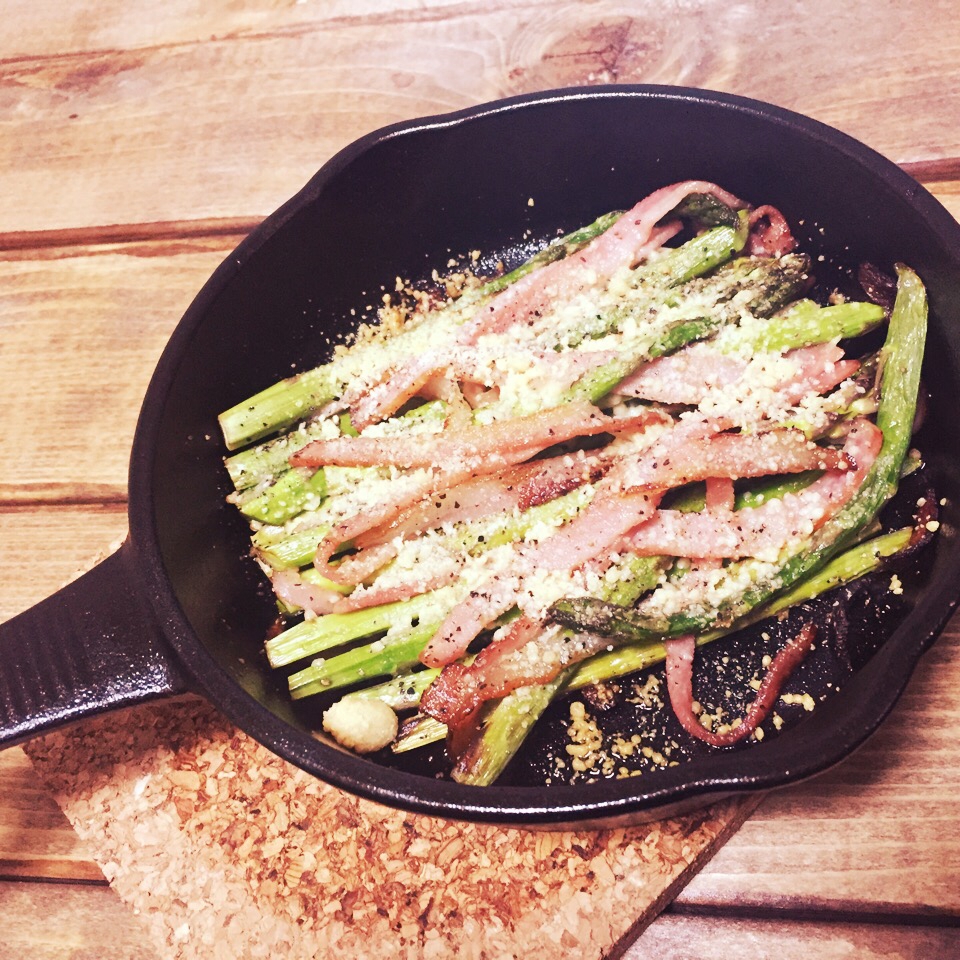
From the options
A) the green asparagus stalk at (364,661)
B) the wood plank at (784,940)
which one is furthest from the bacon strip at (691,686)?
the green asparagus stalk at (364,661)

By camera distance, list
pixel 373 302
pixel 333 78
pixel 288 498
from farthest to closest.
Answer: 1. pixel 333 78
2. pixel 373 302
3. pixel 288 498

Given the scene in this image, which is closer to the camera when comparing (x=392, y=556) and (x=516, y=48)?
Result: (x=392, y=556)

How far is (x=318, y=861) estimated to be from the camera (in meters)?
1.66

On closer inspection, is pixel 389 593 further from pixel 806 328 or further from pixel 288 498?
pixel 806 328

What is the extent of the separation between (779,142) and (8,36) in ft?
9.40

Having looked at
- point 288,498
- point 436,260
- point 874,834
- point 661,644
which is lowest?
point 874,834

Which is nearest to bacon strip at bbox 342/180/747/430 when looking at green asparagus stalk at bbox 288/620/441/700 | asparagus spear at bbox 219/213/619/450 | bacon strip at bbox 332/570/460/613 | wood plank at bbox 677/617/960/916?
asparagus spear at bbox 219/213/619/450

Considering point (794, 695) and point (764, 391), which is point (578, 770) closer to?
point (794, 695)

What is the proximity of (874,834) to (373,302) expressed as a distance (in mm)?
1696

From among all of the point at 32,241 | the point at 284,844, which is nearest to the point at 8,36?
the point at 32,241

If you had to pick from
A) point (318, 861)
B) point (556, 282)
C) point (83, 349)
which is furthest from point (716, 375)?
point (83, 349)

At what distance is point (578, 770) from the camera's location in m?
1.64

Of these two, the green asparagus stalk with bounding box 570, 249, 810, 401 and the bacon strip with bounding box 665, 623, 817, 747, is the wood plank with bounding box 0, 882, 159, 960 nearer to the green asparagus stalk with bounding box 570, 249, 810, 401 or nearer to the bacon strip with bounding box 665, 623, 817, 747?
the bacon strip with bounding box 665, 623, 817, 747

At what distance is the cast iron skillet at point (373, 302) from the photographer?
1247 mm
